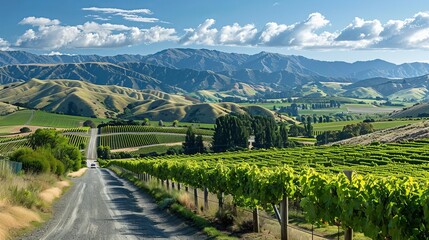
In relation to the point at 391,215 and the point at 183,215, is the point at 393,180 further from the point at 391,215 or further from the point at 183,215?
the point at 183,215

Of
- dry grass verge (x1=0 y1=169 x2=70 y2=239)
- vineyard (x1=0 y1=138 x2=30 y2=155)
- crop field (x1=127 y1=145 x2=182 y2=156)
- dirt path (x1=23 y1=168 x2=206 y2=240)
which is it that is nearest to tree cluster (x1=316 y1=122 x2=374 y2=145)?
crop field (x1=127 y1=145 x2=182 y2=156)

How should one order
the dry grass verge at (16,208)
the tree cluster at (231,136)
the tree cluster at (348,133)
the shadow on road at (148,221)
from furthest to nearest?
1. the tree cluster at (348,133)
2. the tree cluster at (231,136)
3. the dry grass verge at (16,208)
4. the shadow on road at (148,221)

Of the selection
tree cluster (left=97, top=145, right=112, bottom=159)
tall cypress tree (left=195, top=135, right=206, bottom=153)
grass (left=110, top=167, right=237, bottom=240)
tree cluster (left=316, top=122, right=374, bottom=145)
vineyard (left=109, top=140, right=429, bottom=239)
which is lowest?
tree cluster (left=97, top=145, right=112, bottom=159)

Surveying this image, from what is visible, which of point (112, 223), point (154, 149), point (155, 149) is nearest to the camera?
point (112, 223)

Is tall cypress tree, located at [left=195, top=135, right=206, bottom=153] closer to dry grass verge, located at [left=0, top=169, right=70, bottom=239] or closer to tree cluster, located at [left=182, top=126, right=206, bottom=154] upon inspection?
tree cluster, located at [left=182, top=126, right=206, bottom=154]

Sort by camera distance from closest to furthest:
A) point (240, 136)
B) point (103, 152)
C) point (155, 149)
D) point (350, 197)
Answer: point (350, 197) < point (240, 136) < point (155, 149) < point (103, 152)

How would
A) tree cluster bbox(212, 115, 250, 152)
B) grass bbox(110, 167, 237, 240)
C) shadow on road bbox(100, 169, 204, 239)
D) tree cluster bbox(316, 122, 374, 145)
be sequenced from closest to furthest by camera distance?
A: grass bbox(110, 167, 237, 240), shadow on road bbox(100, 169, 204, 239), tree cluster bbox(212, 115, 250, 152), tree cluster bbox(316, 122, 374, 145)

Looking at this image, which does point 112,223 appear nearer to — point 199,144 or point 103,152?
point 199,144

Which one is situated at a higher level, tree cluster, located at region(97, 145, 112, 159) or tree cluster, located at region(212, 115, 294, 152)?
tree cluster, located at region(212, 115, 294, 152)

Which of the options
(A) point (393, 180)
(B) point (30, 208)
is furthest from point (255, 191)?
(B) point (30, 208)

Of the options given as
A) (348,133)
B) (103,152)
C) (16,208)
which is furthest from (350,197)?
(103,152)

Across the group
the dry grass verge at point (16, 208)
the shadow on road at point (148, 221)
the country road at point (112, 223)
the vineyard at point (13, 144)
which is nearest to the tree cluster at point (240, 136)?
the vineyard at point (13, 144)

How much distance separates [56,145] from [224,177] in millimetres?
78315

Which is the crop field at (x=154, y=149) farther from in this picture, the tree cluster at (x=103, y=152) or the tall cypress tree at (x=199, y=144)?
the tall cypress tree at (x=199, y=144)
